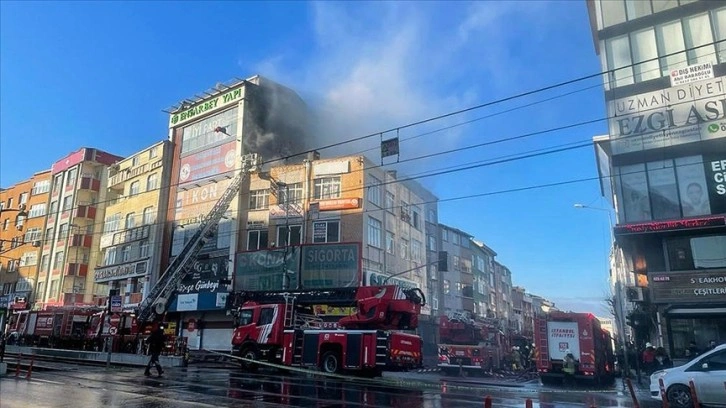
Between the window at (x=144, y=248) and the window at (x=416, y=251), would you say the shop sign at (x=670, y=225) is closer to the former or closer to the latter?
the window at (x=416, y=251)

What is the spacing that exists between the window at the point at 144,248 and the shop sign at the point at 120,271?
0.77 m

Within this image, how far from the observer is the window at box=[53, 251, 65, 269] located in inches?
2121

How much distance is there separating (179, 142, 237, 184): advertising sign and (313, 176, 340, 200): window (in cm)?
783

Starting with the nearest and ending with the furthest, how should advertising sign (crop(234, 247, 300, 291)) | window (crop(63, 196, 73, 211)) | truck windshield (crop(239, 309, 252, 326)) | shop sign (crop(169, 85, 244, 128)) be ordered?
truck windshield (crop(239, 309, 252, 326))
advertising sign (crop(234, 247, 300, 291))
shop sign (crop(169, 85, 244, 128))
window (crop(63, 196, 73, 211))

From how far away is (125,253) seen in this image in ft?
155

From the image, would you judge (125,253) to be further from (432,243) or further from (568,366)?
(568,366)

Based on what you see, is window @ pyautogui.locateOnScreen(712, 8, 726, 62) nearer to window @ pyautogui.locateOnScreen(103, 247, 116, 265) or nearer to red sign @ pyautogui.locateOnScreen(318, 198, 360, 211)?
red sign @ pyautogui.locateOnScreen(318, 198, 360, 211)

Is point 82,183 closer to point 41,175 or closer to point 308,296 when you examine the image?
point 41,175

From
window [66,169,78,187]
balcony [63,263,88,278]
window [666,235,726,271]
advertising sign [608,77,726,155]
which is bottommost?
window [666,235,726,271]

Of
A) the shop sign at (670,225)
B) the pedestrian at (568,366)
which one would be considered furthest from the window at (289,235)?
the shop sign at (670,225)

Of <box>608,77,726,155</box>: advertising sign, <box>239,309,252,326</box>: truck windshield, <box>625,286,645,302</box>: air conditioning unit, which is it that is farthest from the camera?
<box>608,77,726,155</box>: advertising sign

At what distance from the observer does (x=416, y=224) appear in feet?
148

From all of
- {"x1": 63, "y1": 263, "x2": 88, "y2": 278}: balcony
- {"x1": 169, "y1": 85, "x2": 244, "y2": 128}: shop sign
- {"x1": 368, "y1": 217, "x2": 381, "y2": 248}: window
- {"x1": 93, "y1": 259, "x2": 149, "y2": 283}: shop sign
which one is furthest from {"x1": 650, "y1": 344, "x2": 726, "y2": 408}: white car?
{"x1": 63, "y1": 263, "x2": 88, "y2": 278}: balcony

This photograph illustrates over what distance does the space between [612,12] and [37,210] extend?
6250cm
